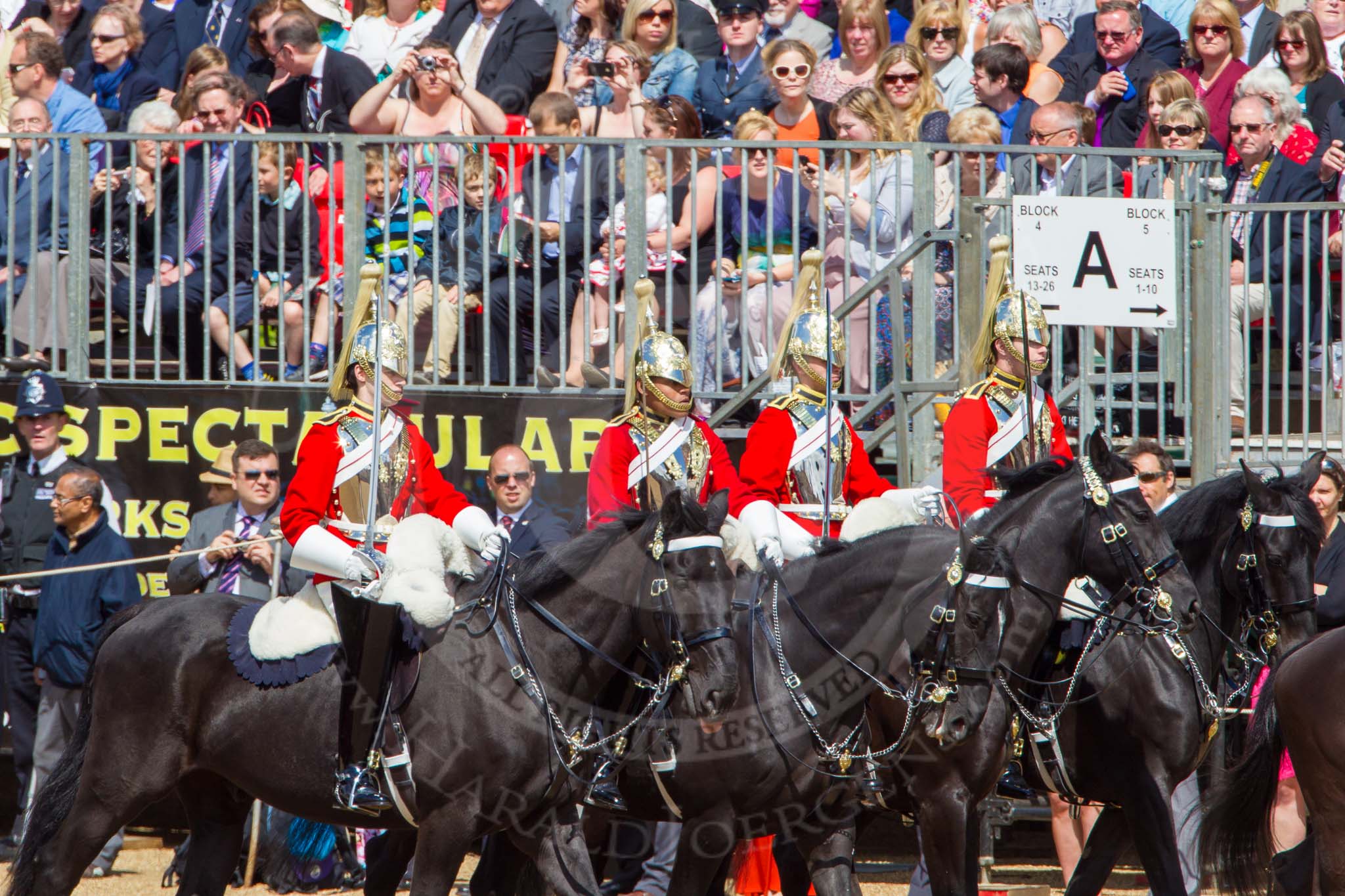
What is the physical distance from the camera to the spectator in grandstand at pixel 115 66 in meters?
13.0

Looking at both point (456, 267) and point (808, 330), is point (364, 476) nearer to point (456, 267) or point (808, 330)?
point (808, 330)

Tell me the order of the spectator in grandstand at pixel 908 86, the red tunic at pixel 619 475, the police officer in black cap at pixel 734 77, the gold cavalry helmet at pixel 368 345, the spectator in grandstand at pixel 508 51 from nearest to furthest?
the gold cavalry helmet at pixel 368 345 < the red tunic at pixel 619 475 < the spectator in grandstand at pixel 908 86 < the police officer in black cap at pixel 734 77 < the spectator in grandstand at pixel 508 51

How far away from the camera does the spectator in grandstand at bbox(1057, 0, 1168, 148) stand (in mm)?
11461

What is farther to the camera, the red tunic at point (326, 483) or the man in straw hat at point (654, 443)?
the man in straw hat at point (654, 443)

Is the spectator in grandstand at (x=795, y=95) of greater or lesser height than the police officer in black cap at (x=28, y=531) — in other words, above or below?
above

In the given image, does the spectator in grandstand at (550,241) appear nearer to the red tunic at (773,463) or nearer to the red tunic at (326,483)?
the red tunic at (773,463)

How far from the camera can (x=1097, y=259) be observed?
905cm

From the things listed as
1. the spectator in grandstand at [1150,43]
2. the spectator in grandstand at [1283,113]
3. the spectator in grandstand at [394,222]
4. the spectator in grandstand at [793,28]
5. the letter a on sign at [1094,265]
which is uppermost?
the spectator in grandstand at [793,28]

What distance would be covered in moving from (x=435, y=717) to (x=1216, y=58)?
690cm

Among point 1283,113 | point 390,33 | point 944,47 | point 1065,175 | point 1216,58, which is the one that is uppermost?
point 390,33

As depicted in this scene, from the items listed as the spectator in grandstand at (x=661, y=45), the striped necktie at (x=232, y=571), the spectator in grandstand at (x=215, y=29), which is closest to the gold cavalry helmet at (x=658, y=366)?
the striped necktie at (x=232, y=571)

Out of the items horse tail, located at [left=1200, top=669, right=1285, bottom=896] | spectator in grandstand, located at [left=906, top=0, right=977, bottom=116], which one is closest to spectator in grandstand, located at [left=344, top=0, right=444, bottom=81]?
spectator in grandstand, located at [left=906, top=0, right=977, bottom=116]

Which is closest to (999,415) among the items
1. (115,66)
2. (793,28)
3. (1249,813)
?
(1249,813)

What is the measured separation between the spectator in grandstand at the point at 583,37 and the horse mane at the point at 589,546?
5579 mm
